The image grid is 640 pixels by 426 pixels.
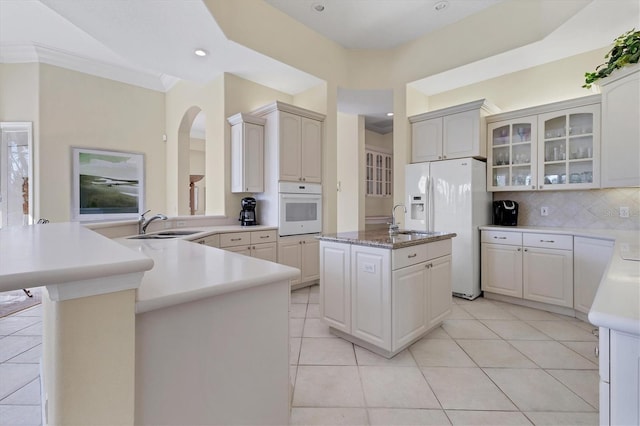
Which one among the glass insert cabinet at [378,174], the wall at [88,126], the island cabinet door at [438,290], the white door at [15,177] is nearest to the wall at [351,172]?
the glass insert cabinet at [378,174]

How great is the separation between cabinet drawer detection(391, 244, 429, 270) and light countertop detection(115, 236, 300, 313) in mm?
1152

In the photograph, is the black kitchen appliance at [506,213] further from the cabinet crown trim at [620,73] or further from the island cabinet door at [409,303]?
the island cabinet door at [409,303]

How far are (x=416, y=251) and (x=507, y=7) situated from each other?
299cm

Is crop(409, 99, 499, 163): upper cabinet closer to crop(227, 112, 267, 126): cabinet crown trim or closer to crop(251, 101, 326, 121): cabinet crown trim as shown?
crop(251, 101, 326, 121): cabinet crown trim

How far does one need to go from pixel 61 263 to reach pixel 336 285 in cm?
204

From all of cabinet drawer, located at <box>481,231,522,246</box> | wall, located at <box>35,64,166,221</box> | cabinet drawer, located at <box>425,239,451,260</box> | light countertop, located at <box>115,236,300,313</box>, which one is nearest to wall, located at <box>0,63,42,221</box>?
wall, located at <box>35,64,166,221</box>

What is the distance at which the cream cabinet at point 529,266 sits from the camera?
301 cm

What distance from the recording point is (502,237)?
3.44m

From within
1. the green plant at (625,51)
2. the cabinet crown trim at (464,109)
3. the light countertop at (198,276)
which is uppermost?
the green plant at (625,51)

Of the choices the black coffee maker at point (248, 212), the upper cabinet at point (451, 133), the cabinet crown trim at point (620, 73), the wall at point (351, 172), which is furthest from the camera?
the wall at point (351, 172)

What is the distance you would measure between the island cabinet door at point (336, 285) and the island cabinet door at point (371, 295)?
2.1 inches

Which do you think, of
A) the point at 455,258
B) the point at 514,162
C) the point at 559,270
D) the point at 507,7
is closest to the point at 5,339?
the point at 455,258

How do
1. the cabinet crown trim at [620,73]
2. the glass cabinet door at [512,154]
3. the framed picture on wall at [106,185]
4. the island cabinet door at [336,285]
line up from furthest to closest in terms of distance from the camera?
the framed picture on wall at [106,185] → the glass cabinet door at [512,154] → the cabinet crown trim at [620,73] → the island cabinet door at [336,285]

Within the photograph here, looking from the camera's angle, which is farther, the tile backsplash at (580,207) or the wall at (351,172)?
the wall at (351,172)
